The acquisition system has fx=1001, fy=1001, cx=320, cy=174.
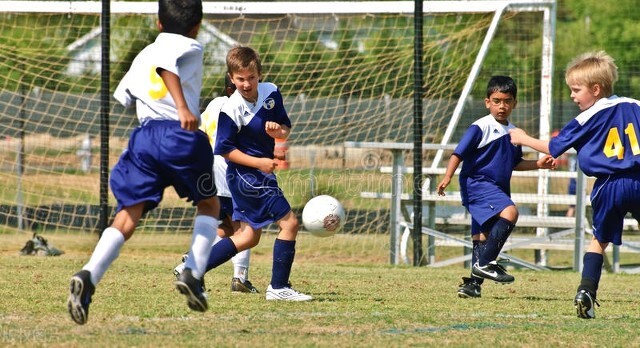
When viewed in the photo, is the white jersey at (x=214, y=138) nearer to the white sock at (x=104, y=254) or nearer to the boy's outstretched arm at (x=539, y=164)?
the boy's outstretched arm at (x=539, y=164)

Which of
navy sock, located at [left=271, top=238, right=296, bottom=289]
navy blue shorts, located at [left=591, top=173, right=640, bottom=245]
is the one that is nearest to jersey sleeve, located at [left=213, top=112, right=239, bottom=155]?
navy sock, located at [left=271, top=238, right=296, bottom=289]

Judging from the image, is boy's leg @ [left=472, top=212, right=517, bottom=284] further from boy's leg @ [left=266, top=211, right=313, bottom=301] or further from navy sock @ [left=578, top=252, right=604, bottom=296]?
boy's leg @ [left=266, top=211, right=313, bottom=301]

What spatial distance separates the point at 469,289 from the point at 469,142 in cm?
108

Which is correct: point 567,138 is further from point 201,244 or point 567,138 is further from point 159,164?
point 159,164

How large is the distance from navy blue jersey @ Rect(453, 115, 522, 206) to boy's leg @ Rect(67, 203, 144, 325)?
3166mm

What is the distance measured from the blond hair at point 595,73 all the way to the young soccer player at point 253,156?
1.84 m

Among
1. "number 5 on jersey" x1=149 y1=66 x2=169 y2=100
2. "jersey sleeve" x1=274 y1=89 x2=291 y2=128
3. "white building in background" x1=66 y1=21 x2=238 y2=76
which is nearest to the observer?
"number 5 on jersey" x1=149 y1=66 x2=169 y2=100

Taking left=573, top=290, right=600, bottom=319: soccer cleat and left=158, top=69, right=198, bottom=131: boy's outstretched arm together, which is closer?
left=158, top=69, right=198, bottom=131: boy's outstretched arm

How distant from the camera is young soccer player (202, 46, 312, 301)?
651 centimetres

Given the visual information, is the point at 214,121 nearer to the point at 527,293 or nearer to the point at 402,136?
the point at 527,293

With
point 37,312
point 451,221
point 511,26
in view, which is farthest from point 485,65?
point 37,312

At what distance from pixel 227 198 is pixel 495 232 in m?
2.04

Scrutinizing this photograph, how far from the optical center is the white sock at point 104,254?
4688 millimetres

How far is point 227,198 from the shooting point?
25.2 feet
